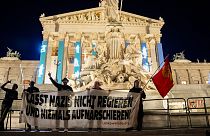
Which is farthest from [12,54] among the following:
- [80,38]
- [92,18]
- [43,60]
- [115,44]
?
[115,44]

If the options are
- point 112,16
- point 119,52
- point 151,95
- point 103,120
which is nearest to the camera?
point 103,120

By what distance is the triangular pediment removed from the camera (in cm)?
5597

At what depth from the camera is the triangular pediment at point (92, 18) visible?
55969 millimetres

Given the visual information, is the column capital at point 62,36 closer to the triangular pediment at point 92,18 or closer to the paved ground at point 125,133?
the triangular pediment at point 92,18

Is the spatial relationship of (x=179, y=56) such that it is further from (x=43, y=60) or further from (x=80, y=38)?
(x=43, y=60)

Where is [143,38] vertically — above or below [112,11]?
above

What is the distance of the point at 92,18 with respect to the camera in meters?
56.6

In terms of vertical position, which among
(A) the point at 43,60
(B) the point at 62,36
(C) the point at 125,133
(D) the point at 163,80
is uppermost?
(B) the point at 62,36

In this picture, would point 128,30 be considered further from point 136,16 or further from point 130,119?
point 130,119

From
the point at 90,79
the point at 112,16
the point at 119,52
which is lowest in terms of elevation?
the point at 90,79

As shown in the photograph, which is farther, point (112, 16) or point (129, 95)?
point (112, 16)

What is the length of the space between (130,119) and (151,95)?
5171 mm

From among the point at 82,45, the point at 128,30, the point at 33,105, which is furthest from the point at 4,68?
the point at 33,105

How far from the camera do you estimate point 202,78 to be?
60.0 meters
